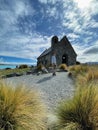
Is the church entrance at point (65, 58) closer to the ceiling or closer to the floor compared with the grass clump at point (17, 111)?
closer to the ceiling

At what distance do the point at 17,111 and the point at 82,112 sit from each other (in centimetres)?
98

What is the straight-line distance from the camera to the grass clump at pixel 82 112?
7.84ft

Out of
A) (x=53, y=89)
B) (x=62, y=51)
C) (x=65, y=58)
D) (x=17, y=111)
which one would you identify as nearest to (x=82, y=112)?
(x=17, y=111)

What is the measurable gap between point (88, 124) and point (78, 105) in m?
0.31

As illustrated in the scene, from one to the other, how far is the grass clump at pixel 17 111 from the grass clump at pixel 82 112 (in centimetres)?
37

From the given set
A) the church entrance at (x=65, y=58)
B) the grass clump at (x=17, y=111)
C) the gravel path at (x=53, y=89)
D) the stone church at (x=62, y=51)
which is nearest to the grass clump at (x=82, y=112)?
the grass clump at (x=17, y=111)

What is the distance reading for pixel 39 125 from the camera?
2393 mm

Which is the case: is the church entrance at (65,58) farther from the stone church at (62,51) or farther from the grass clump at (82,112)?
the grass clump at (82,112)

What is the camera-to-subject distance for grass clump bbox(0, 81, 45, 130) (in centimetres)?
221

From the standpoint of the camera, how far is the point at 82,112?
2449 mm

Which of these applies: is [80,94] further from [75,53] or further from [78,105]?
[75,53]

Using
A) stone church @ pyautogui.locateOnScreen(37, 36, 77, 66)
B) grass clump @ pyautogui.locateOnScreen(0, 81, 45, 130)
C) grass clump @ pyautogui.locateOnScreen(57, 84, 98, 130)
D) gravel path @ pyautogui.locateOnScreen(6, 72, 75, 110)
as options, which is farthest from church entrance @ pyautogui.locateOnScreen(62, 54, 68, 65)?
grass clump @ pyautogui.locateOnScreen(0, 81, 45, 130)

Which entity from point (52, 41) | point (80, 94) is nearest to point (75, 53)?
point (52, 41)

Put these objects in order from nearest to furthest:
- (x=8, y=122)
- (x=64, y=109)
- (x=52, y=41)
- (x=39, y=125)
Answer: (x=8, y=122), (x=39, y=125), (x=64, y=109), (x=52, y=41)
